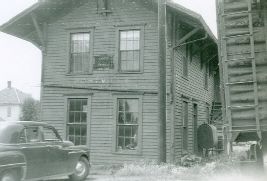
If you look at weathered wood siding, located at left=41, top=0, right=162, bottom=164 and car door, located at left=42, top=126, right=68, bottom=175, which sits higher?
weathered wood siding, located at left=41, top=0, right=162, bottom=164

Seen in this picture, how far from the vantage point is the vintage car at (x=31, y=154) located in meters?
8.95

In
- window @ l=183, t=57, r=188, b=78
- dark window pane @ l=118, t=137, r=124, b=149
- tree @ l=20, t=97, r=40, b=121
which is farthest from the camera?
tree @ l=20, t=97, r=40, b=121

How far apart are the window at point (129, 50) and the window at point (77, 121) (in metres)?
2.24

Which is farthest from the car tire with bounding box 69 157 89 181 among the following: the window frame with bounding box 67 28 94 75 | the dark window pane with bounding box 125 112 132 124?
the window frame with bounding box 67 28 94 75

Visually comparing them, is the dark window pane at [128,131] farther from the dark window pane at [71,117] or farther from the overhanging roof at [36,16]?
the overhanging roof at [36,16]

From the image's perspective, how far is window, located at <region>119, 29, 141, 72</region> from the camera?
53.1 ft

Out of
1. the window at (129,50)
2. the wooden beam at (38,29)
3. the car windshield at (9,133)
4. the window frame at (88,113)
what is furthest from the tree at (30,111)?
the car windshield at (9,133)

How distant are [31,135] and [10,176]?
48.9 inches

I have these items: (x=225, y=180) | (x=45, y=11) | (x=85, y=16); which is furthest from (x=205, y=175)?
(x=45, y=11)

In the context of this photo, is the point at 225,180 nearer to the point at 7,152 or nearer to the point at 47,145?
the point at 47,145

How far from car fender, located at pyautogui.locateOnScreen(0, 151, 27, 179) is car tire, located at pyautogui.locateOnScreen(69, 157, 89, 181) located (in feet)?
8.43

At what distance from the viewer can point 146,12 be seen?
53.0 ft

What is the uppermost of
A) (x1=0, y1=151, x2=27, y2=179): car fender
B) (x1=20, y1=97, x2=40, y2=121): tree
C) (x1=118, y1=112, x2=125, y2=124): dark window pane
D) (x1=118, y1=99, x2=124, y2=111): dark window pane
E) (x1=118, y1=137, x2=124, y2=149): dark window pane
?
(x1=20, y1=97, x2=40, y2=121): tree

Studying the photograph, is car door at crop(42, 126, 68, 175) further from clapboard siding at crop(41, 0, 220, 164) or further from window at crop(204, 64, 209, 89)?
window at crop(204, 64, 209, 89)
